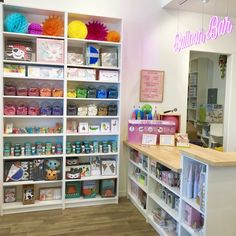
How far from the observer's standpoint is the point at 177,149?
3.19m

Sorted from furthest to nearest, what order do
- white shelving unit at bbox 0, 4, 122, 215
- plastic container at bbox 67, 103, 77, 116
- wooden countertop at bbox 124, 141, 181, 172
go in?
plastic container at bbox 67, 103, 77, 116, white shelving unit at bbox 0, 4, 122, 215, wooden countertop at bbox 124, 141, 181, 172

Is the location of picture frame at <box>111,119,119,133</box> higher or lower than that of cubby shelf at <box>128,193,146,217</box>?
higher

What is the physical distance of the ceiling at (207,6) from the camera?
3537 millimetres

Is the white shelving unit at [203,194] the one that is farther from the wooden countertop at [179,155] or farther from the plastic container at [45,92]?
the plastic container at [45,92]

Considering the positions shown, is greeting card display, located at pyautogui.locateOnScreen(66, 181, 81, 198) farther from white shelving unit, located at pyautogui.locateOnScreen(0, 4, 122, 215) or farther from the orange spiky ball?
the orange spiky ball

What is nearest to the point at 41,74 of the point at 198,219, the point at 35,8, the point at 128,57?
the point at 35,8

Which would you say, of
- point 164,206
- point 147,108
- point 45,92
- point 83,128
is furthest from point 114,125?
point 164,206

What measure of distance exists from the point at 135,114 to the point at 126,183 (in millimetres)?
1035

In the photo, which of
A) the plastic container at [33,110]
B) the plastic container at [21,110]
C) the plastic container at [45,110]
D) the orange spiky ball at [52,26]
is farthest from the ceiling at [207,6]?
the plastic container at [21,110]

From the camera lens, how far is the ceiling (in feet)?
11.6

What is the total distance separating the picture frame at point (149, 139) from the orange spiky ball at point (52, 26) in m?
1.75

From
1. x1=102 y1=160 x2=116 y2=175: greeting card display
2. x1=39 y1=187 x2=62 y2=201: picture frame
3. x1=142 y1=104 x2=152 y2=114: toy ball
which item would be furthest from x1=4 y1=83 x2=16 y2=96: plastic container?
x1=142 y1=104 x2=152 y2=114: toy ball

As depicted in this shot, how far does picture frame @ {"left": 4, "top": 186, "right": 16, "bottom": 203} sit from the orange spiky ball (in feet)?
6.55

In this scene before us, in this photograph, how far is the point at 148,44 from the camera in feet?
12.2
